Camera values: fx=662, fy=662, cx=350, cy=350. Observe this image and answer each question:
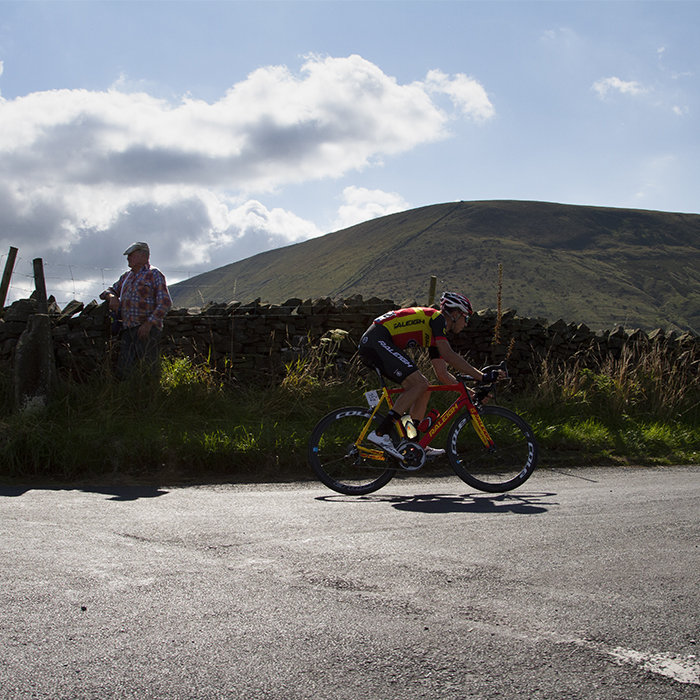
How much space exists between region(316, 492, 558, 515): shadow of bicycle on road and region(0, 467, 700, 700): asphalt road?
0.05 metres

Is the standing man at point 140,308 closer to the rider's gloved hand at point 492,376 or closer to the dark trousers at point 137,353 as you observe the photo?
the dark trousers at point 137,353

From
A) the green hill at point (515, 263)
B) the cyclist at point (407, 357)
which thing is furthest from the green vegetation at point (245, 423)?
the green hill at point (515, 263)

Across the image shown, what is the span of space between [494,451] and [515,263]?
106323mm

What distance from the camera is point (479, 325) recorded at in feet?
41.0

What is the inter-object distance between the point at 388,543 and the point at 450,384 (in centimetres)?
265

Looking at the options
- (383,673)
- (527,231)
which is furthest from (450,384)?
(527,231)

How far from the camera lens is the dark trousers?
861cm

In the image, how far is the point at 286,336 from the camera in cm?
1101

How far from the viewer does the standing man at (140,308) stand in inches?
340

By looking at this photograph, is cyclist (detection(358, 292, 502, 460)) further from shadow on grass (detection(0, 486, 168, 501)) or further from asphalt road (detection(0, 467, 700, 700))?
shadow on grass (detection(0, 486, 168, 501))

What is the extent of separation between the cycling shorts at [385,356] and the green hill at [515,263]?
65616 millimetres

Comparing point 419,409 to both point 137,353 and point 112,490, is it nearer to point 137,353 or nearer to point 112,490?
point 112,490

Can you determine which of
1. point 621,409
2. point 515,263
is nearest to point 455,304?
point 621,409

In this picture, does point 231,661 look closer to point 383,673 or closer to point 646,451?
point 383,673
